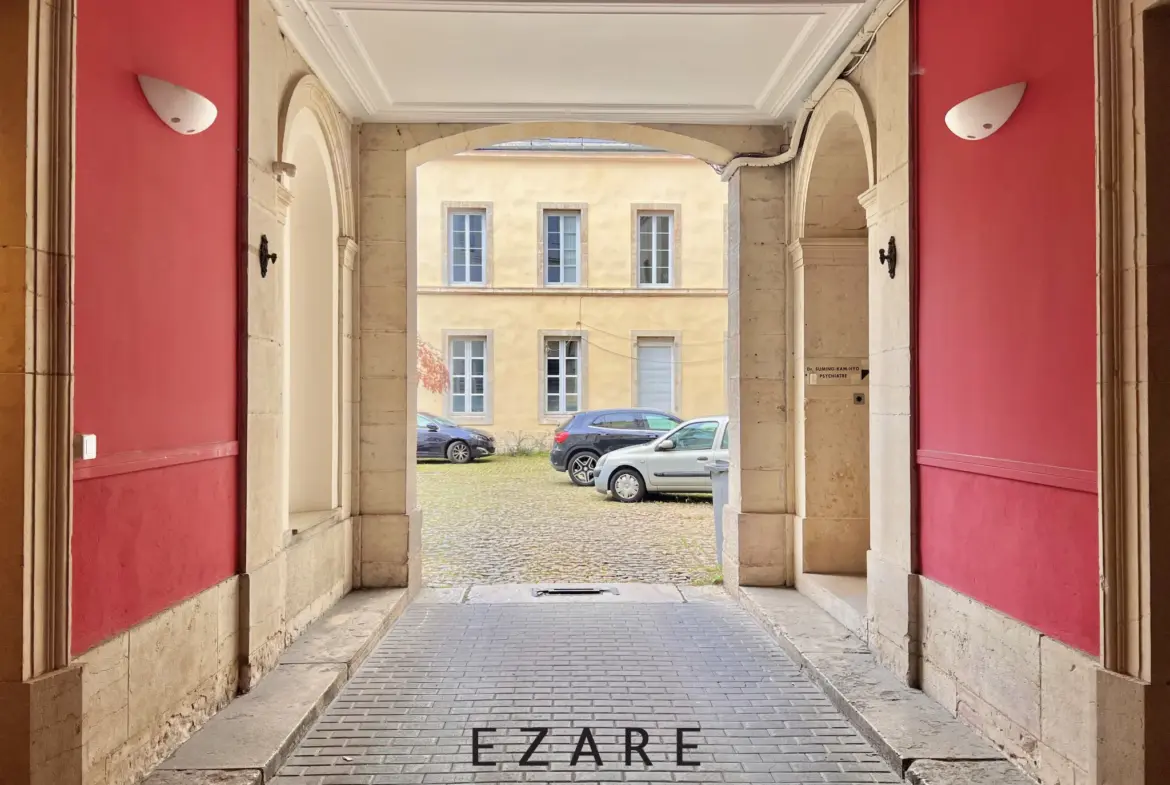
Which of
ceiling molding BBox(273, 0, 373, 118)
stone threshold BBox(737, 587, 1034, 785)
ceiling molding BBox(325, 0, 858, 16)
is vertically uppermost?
ceiling molding BBox(273, 0, 373, 118)

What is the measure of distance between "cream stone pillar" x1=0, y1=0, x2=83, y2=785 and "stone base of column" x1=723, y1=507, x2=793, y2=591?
489cm

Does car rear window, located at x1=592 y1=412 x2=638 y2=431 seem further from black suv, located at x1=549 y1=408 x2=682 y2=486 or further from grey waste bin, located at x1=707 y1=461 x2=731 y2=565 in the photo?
grey waste bin, located at x1=707 y1=461 x2=731 y2=565

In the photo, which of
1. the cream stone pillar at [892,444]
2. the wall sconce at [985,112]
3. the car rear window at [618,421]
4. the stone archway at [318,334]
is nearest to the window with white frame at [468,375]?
the car rear window at [618,421]

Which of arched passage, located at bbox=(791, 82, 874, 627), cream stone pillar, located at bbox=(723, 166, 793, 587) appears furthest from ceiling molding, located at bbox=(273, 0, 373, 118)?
arched passage, located at bbox=(791, 82, 874, 627)

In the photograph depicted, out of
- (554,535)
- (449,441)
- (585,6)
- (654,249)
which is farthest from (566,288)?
(585,6)

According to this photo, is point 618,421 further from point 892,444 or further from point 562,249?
point 892,444

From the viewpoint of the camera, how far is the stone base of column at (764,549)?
21.6 feet

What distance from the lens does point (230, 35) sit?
405 cm

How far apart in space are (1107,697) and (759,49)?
4122mm

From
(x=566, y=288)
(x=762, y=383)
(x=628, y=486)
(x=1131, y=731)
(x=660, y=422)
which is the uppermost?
(x=566, y=288)

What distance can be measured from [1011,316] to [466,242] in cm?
1686

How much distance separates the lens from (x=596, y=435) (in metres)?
14.2

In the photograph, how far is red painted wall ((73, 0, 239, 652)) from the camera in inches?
111

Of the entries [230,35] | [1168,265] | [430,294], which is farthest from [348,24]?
[430,294]
